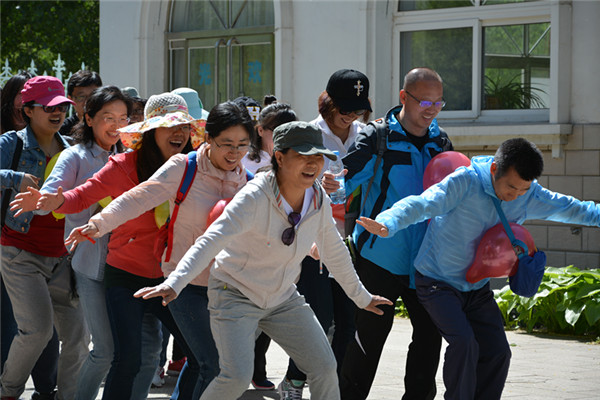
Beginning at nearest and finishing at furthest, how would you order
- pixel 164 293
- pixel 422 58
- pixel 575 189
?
1. pixel 164 293
2. pixel 575 189
3. pixel 422 58

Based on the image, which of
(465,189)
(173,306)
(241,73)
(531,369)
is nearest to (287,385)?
(173,306)

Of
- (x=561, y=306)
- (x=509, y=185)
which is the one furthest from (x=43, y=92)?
(x=561, y=306)

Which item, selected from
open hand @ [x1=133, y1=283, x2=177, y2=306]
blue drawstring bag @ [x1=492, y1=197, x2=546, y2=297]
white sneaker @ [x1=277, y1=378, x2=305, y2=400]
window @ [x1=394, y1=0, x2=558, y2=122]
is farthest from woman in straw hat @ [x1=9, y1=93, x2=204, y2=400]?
window @ [x1=394, y1=0, x2=558, y2=122]

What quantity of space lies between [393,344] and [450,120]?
185 inches

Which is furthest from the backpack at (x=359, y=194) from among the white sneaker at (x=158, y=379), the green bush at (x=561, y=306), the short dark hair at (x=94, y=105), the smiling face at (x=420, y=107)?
the green bush at (x=561, y=306)

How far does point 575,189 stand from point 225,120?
7.37 meters

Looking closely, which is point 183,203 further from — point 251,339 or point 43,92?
point 43,92

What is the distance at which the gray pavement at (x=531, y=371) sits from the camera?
6.76 meters

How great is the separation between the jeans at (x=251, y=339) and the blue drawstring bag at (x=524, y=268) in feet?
3.68

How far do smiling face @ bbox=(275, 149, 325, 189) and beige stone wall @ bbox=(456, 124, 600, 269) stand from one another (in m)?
7.26

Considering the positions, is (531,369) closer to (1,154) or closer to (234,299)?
(234,299)

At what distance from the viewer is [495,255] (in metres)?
5.00

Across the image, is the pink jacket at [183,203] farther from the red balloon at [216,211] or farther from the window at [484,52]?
the window at [484,52]

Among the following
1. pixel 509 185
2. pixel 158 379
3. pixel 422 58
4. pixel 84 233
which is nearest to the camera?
pixel 84 233
